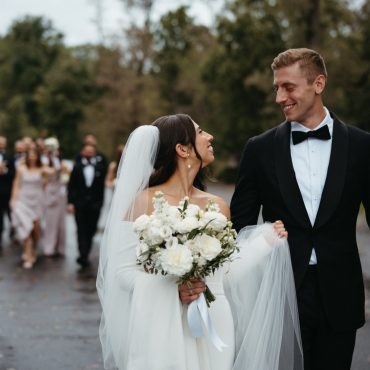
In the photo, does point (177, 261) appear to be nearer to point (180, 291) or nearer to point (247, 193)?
point (180, 291)

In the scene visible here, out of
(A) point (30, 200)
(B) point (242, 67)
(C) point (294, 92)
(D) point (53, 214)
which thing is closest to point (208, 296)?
(C) point (294, 92)

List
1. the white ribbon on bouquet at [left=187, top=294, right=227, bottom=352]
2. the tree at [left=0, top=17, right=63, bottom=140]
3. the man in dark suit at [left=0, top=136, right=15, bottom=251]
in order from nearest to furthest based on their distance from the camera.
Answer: the white ribbon on bouquet at [left=187, top=294, right=227, bottom=352], the man in dark suit at [left=0, top=136, right=15, bottom=251], the tree at [left=0, top=17, right=63, bottom=140]

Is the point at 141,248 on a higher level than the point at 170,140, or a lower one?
lower

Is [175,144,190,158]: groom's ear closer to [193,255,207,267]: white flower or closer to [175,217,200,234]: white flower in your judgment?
[175,217,200,234]: white flower

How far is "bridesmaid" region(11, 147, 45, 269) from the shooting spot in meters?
14.3

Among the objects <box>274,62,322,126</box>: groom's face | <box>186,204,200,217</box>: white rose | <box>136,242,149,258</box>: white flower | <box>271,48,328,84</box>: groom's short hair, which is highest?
<box>271,48,328,84</box>: groom's short hair

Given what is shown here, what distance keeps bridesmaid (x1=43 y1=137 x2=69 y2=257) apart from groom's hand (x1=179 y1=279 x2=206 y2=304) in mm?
11134

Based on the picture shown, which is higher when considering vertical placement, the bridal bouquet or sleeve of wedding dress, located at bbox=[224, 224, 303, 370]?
the bridal bouquet

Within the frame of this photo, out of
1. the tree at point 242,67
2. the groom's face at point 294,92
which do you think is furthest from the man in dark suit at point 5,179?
the tree at point 242,67

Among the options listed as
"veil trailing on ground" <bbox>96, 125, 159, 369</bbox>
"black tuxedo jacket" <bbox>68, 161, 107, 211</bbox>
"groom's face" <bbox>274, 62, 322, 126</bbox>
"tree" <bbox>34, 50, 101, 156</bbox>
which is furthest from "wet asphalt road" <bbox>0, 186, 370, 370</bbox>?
"tree" <bbox>34, 50, 101, 156</bbox>

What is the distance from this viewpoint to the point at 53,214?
15.3 meters

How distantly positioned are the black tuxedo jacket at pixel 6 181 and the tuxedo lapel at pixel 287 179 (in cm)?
1324

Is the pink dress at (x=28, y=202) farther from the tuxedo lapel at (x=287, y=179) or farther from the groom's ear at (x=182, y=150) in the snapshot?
the tuxedo lapel at (x=287, y=179)

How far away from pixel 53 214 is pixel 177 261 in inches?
457
